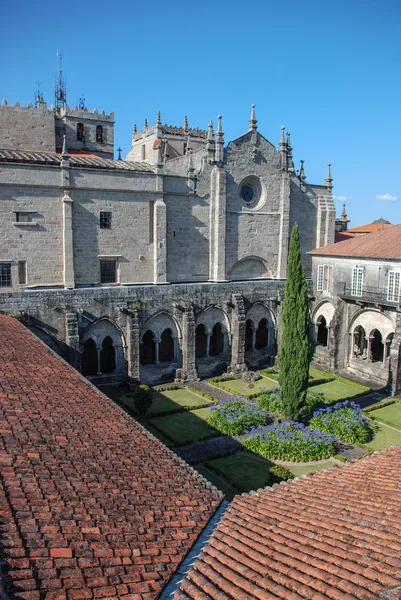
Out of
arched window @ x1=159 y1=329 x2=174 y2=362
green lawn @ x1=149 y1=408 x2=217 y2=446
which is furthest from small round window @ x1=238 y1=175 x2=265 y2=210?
green lawn @ x1=149 y1=408 x2=217 y2=446

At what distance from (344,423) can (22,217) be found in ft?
72.8

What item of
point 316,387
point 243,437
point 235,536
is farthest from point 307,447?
point 235,536

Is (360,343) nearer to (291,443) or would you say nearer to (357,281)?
(357,281)

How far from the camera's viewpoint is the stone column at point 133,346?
91.1 feet

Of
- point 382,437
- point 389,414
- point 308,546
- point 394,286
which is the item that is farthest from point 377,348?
point 308,546

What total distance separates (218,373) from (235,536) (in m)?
24.0

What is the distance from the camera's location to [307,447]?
20391 mm

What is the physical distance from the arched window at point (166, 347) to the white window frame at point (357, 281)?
12.4 m

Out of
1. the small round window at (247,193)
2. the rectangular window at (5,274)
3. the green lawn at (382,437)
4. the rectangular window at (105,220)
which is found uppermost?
the small round window at (247,193)

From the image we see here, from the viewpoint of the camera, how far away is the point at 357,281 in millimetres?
32000

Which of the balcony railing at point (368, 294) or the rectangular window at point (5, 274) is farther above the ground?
the rectangular window at point (5, 274)

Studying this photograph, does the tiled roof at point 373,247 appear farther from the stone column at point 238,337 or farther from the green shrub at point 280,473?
the green shrub at point 280,473

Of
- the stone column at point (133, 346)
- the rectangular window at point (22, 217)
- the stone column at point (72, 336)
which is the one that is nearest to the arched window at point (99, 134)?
the rectangular window at point (22, 217)

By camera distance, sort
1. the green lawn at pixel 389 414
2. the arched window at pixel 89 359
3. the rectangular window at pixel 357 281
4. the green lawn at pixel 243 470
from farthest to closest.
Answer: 1. the rectangular window at pixel 357 281
2. the arched window at pixel 89 359
3. the green lawn at pixel 389 414
4. the green lawn at pixel 243 470
